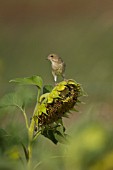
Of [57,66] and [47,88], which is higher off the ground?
[57,66]

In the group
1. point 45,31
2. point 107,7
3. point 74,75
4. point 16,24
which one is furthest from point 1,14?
point 74,75

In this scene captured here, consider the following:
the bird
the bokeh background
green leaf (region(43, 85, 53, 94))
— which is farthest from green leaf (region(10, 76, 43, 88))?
the bokeh background

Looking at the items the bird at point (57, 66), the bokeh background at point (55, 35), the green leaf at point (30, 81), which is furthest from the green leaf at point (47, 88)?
the bokeh background at point (55, 35)

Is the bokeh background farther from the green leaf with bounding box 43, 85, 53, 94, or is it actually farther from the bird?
the green leaf with bounding box 43, 85, 53, 94

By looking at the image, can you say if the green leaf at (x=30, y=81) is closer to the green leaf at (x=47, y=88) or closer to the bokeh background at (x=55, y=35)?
the green leaf at (x=47, y=88)

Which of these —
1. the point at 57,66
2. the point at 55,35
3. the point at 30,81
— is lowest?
the point at 30,81

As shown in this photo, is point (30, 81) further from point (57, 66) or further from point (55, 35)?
point (55, 35)

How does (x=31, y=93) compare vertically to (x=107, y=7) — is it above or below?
below

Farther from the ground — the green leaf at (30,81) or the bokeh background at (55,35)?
the bokeh background at (55,35)

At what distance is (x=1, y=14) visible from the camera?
6.37m

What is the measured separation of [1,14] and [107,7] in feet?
4.52

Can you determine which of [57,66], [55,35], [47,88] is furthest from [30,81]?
[55,35]

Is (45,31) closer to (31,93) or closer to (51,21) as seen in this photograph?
(51,21)

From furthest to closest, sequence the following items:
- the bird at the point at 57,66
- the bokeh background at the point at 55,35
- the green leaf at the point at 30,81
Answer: the bokeh background at the point at 55,35, the bird at the point at 57,66, the green leaf at the point at 30,81
